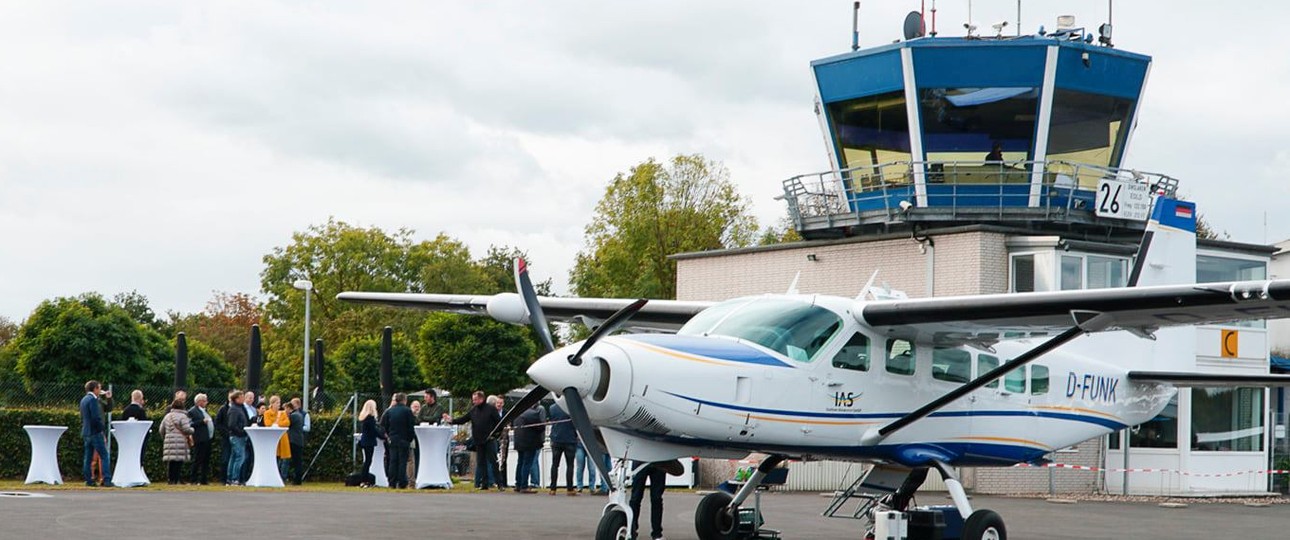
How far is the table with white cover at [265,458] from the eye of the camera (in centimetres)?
2362

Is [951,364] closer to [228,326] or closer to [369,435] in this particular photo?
[369,435]

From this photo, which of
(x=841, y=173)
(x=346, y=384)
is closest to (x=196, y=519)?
(x=841, y=173)

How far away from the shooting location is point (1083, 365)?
16.8 metres

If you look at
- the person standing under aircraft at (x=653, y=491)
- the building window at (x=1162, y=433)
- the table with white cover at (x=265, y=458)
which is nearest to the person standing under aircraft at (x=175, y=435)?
the table with white cover at (x=265, y=458)

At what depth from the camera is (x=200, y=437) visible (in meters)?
24.1

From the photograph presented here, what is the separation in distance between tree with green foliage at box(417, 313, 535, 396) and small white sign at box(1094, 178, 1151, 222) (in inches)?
1117

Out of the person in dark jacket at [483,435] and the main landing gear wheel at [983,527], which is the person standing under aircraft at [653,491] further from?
the person in dark jacket at [483,435]

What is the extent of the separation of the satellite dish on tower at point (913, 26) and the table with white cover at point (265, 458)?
14579mm

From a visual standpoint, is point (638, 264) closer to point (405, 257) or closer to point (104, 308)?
point (104, 308)

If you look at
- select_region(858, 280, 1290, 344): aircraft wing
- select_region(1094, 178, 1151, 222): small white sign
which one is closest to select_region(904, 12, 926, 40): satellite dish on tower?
select_region(1094, 178, 1151, 222): small white sign

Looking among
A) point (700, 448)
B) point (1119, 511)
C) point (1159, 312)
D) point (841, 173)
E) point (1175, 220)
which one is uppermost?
point (841, 173)

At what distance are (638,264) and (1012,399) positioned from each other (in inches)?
1727

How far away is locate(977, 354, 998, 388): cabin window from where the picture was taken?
50.8ft

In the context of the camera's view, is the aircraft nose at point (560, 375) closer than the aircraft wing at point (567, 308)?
Yes
